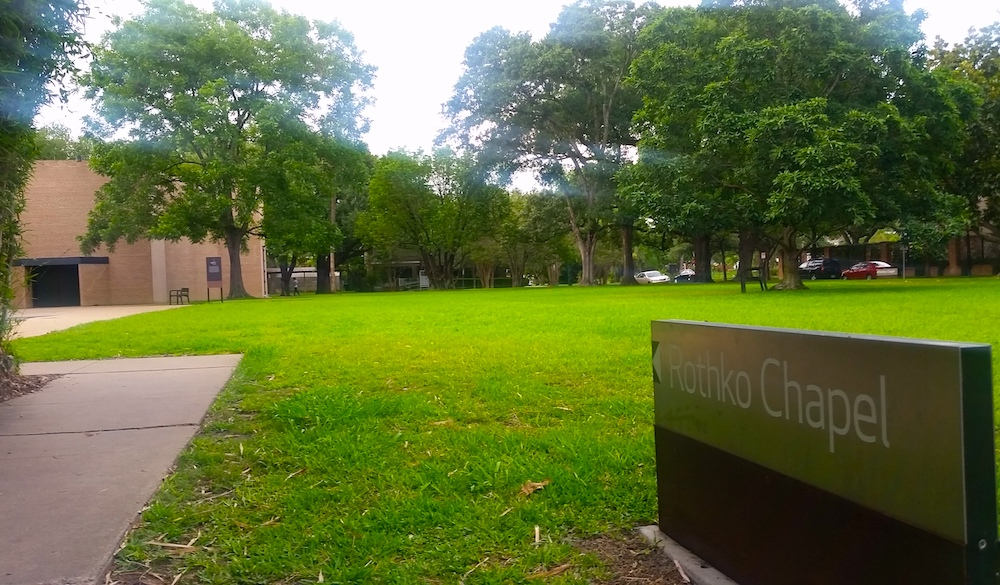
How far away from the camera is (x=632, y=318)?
12844 mm

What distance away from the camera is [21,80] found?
4906 mm

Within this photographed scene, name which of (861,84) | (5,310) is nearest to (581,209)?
(861,84)

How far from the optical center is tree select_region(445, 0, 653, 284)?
34312 millimetres

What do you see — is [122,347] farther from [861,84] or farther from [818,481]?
[861,84]

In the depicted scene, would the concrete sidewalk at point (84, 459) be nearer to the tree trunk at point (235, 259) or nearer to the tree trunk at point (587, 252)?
the tree trunk at point (235, 259)

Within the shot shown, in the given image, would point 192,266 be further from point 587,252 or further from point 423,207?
point 587,252

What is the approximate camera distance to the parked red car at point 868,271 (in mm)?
43250

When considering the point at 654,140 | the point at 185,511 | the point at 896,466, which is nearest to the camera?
the point at 896,466

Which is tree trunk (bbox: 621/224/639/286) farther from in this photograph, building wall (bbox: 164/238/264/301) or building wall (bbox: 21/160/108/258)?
building wall (bbox: 21/160/108/258)

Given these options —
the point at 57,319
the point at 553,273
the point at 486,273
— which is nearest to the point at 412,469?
the point at 57,319

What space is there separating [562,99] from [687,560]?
34.8 metres

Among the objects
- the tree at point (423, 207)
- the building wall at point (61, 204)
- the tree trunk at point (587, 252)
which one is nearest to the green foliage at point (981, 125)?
the tree trunk at point (587, 252)

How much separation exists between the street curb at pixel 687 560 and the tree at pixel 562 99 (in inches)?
1309

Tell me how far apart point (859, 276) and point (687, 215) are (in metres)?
26.8
